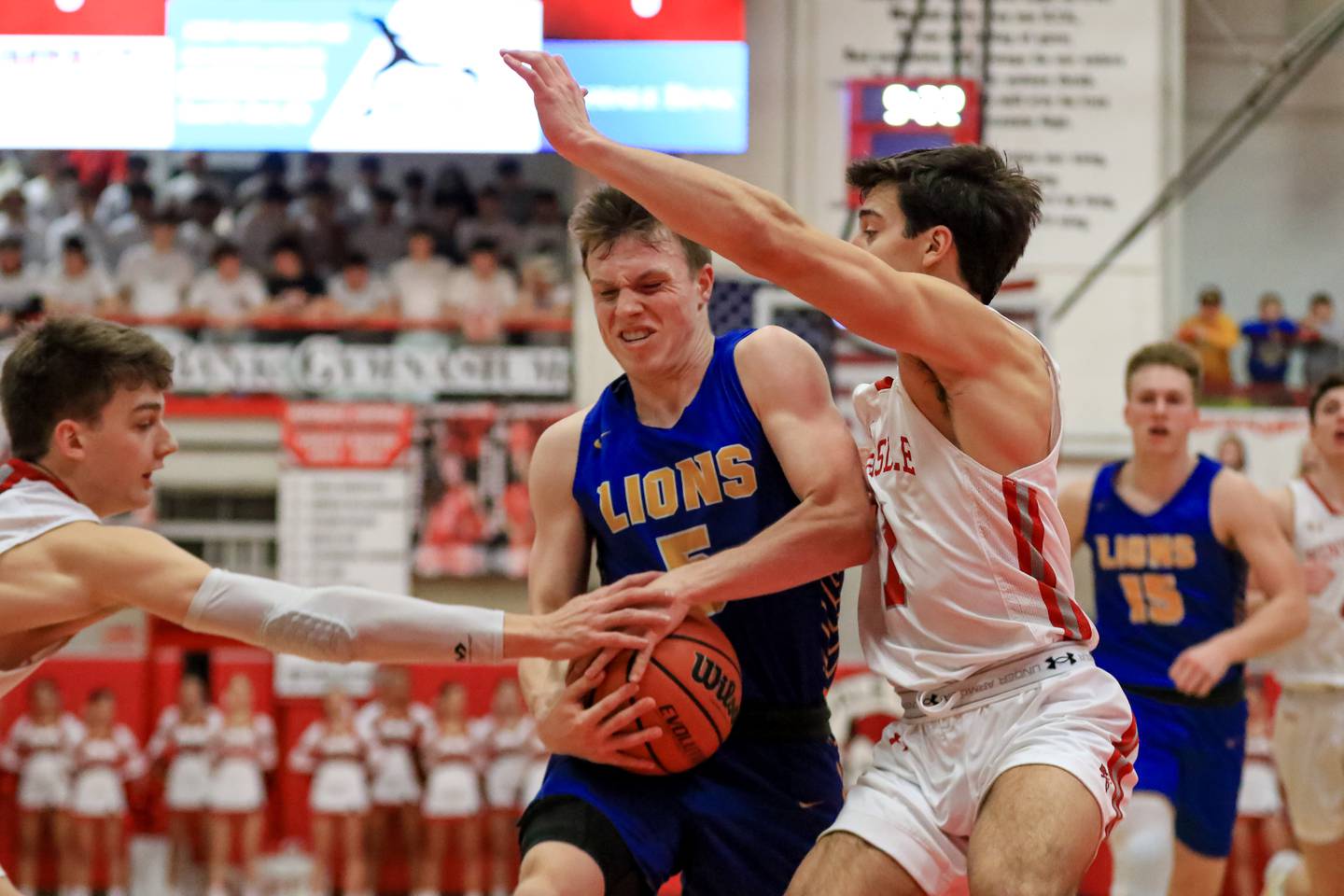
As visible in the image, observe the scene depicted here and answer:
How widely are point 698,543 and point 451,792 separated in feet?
25.5

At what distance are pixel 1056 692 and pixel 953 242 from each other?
103 cm

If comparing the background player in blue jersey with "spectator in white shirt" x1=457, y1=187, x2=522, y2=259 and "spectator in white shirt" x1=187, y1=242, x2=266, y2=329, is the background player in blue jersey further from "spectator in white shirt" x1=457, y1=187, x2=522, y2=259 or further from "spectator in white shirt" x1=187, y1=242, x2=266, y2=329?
"spectator in white shirt" x1=187, y1=242, x2=266, y2=329

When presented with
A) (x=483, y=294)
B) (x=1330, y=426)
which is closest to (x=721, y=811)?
(x=1330, y=426)

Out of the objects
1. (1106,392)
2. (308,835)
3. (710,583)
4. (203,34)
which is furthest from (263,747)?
(710,583)

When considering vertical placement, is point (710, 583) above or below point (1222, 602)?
above

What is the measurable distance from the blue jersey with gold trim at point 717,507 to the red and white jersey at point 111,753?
8277mm

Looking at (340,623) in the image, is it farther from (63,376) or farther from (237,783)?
(237,783)

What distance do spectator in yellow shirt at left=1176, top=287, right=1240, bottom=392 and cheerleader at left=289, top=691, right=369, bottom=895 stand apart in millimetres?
7801

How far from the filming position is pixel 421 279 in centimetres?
1272

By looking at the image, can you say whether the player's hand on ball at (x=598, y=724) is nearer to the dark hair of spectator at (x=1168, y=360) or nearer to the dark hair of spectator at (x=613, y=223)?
the dark hair of spectator at (x=613, y=223)

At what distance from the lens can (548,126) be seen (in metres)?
2.84

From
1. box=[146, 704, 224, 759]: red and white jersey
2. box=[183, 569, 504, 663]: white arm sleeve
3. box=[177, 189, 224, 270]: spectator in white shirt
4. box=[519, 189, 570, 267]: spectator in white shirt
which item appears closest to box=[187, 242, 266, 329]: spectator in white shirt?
box=[177, 189, 224, 270]: spectator in white shirt

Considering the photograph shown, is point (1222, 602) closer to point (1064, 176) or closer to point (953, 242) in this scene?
point (953, 242)

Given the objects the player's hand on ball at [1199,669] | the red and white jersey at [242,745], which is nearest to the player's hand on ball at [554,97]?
the player's hand on ball at [1199,669]
